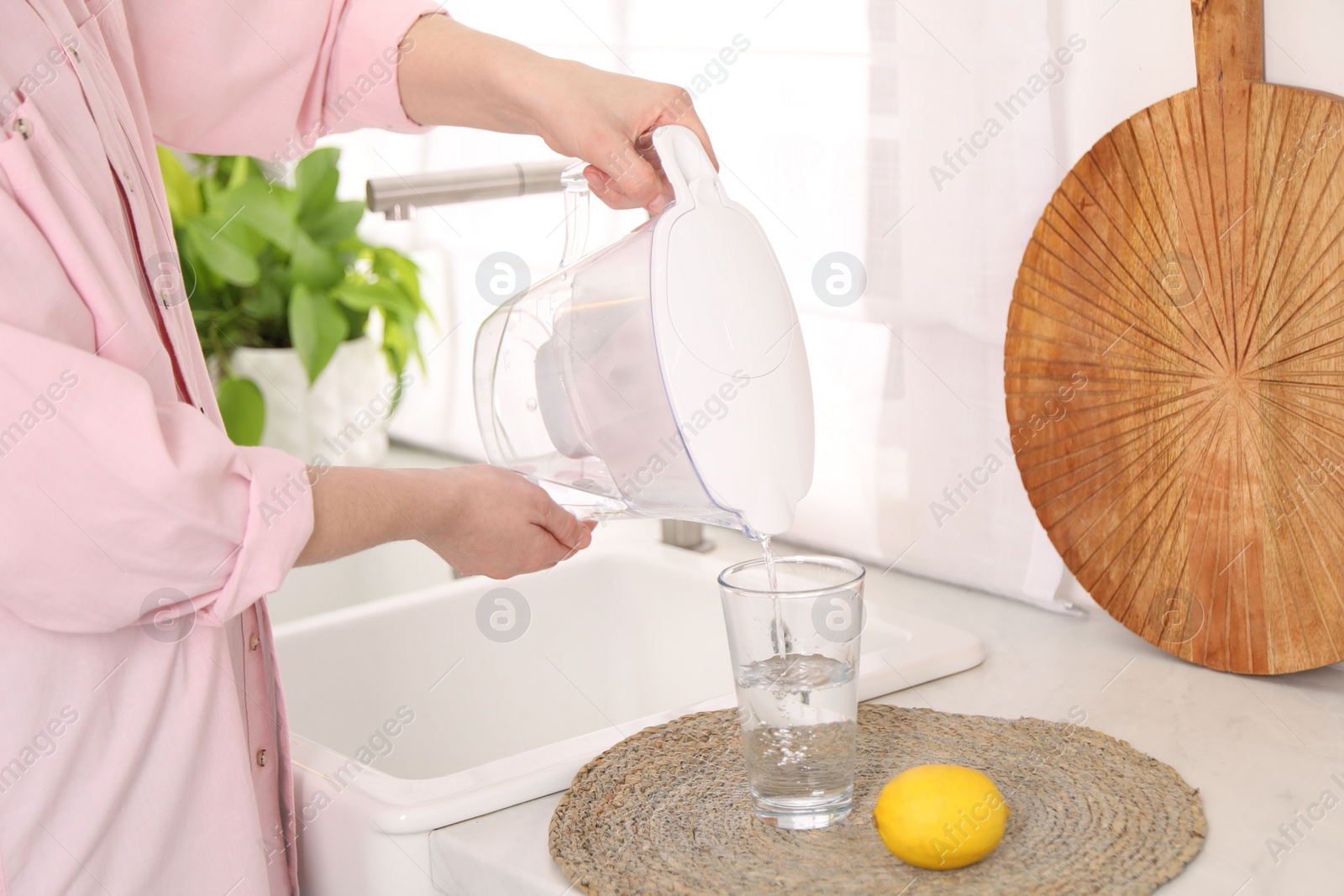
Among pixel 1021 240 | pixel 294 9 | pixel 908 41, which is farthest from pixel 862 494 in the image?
pixel 294 9

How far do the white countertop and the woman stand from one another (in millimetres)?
150

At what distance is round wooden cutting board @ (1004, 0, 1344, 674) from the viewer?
2.58 ft

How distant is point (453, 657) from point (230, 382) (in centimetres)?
59

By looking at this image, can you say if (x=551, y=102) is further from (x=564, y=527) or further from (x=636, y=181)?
(x=564, y=527)

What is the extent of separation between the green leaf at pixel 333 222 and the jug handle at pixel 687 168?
3.40 feet

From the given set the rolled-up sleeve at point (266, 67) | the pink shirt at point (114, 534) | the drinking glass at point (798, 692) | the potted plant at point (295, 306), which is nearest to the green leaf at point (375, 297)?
the potted plant at point (295, 306)

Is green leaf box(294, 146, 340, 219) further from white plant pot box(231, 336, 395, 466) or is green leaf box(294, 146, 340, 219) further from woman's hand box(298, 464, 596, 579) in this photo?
woman's hand box(298, 464, 596, 579)

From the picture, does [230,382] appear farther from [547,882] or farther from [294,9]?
[547,882]

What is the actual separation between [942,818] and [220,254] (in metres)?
1.21

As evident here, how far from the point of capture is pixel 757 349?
0.66 m

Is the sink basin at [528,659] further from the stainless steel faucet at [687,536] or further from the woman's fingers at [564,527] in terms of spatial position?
the woman's fingers at [564,527]

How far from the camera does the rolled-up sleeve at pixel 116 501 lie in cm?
58

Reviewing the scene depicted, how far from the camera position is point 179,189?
1.68 m

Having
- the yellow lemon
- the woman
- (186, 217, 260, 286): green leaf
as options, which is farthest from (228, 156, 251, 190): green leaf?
the yellow lemon
